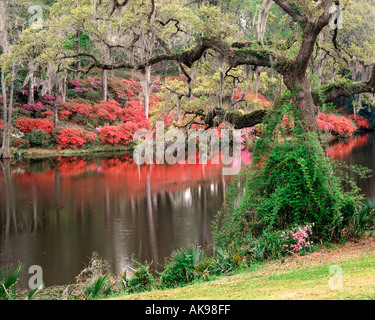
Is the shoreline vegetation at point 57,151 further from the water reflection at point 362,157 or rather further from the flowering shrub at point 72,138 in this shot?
the water reflection at point 362,157

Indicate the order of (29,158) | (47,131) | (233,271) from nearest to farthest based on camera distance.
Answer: (233,271) → (29,158) → (47,131)

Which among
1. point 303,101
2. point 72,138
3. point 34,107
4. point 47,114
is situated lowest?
point 303,101

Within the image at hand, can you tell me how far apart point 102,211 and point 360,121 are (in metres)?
38.8

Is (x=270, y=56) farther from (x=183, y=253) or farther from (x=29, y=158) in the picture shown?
(x=29, y=158)

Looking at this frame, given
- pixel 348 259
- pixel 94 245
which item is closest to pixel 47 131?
pixel 94 245

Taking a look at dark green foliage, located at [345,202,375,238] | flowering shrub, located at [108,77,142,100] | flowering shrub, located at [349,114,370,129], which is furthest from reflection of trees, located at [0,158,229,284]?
flowering shrub, located at [349,114,370,129]

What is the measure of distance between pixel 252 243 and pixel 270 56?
4281 millimetres

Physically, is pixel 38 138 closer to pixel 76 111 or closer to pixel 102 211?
pixel 76 111

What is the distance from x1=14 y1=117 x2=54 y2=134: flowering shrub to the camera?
1117 inches

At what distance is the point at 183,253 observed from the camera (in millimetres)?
7777

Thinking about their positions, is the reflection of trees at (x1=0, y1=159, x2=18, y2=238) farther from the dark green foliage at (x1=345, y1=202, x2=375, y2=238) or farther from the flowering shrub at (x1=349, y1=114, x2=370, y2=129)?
the flowering shrub at (x1=349, y1=114, x2=370, y2=129)

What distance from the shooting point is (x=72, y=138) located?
29156 mm

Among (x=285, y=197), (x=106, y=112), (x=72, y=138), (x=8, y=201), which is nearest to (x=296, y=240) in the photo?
(x=285, y=197)

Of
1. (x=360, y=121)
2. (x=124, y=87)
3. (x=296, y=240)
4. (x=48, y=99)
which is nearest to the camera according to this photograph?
(x=296, y=240)
